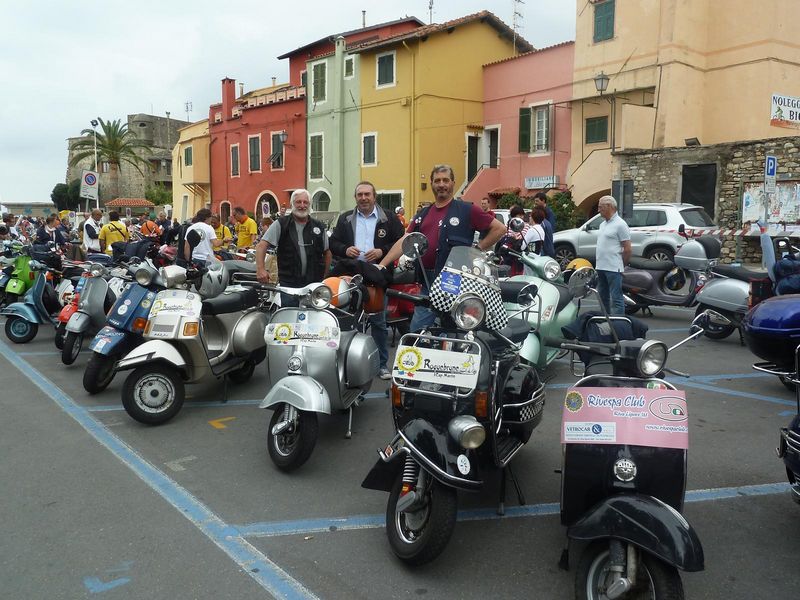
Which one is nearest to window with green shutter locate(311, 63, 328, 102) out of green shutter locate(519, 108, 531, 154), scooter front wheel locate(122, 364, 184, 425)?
green shutter locate(519, 108, 531, 154)

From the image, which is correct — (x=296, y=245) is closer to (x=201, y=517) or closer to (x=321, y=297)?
(x=321, y=297)

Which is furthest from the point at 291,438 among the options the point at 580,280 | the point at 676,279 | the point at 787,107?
the point at 787,107

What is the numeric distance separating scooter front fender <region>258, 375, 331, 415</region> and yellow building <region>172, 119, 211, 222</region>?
34933 millimetres

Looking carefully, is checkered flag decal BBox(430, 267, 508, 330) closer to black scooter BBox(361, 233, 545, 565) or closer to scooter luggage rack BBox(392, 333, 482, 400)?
black scooter BBox(361, 233, 545, 565)

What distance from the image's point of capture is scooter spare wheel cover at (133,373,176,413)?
529cm

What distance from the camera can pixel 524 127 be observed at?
24.3 m

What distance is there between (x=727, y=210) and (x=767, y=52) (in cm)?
542

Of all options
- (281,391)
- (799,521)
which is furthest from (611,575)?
(281,391)

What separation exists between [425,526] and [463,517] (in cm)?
69

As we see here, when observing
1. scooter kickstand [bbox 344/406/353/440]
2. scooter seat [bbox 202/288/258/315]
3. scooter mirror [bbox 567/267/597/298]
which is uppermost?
scooter mirror [bbox 567/267/597/298]

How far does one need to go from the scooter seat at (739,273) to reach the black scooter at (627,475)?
4.89 m

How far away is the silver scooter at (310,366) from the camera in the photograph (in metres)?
4.26

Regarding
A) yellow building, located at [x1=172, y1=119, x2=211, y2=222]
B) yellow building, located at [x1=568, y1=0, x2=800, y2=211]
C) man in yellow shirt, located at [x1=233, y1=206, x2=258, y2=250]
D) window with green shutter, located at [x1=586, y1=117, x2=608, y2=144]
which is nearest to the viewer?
man in yellow shirt, located at [x1=233, y1=206, x2=258, y2=250]

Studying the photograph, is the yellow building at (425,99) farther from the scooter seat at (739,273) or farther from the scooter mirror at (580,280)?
the scooter mirror at (580,280)
